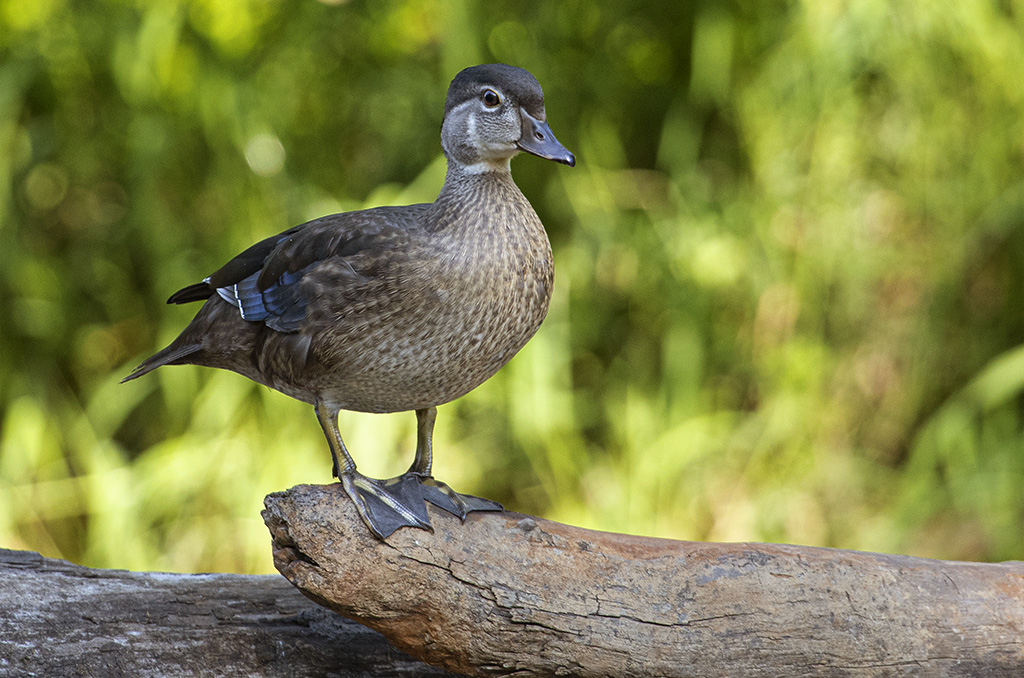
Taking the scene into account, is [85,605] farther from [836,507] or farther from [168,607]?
[836,507]

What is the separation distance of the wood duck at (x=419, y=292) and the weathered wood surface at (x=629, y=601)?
3.3 inches

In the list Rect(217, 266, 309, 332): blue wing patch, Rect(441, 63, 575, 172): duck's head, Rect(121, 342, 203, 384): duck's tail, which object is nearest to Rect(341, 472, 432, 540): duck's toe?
Rect(217, 266, 309, 332): blue wing patch

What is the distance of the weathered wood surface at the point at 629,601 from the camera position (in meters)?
1.56

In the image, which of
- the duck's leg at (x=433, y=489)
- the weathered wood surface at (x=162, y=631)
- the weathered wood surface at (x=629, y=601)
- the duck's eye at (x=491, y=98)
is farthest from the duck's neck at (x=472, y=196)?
the weathered wood surface at (x=162, y=631)

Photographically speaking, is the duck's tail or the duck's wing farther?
the duck's tail

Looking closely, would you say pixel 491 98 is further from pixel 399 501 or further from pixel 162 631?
pixel 162 631

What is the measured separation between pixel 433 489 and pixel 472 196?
21.0 inches

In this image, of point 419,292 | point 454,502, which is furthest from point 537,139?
point 454,502

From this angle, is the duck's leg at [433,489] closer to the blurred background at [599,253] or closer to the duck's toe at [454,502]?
the duck's toe at [454,502]

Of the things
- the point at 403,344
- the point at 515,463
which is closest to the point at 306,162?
the point at 515,463

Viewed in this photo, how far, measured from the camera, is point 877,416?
313 cm

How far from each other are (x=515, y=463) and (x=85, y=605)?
64.5 inches

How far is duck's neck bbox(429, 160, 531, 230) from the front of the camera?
1628 mm

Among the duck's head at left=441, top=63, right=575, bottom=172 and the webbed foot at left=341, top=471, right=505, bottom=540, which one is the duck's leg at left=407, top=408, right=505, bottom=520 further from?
the duck's head at left=441, top=63, right=575, bottom=172
